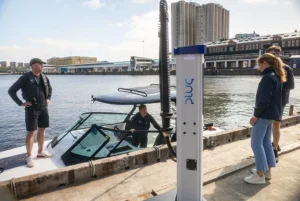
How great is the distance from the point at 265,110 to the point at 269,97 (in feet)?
0.73

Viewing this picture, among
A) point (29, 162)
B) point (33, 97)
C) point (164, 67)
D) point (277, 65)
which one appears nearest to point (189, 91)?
point (164, 67)

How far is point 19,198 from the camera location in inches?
151

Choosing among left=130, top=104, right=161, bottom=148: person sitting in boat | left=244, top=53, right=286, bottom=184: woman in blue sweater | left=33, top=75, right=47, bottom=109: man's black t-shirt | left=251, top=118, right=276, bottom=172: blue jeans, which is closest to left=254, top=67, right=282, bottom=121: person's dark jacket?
left=244, top=53, right=286, bottom=184: woman in blue sweater

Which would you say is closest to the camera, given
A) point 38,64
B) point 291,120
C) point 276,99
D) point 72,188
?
point 276,99

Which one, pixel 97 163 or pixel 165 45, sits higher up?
pixel 165 45

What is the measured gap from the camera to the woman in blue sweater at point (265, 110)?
353 centimetres

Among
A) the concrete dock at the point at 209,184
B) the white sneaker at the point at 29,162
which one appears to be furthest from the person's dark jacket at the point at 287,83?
the white sneaker at the point at 29,162

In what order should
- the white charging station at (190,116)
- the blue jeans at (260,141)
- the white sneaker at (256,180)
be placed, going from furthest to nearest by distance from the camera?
the white sneaker at (256,180)
the blue jeans at (260,141)
the white charging station at (190,116)

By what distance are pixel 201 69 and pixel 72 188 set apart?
9.66ft

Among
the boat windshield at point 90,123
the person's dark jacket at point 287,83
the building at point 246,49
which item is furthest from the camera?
the building at point 246,49

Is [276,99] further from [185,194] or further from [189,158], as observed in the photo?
[185,194]

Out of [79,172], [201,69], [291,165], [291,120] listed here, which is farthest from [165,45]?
[291,120]

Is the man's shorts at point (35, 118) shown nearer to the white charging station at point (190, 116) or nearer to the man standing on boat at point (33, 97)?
the man standing on boat at point (33, 97)

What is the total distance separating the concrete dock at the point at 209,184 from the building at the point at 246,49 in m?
83.1
